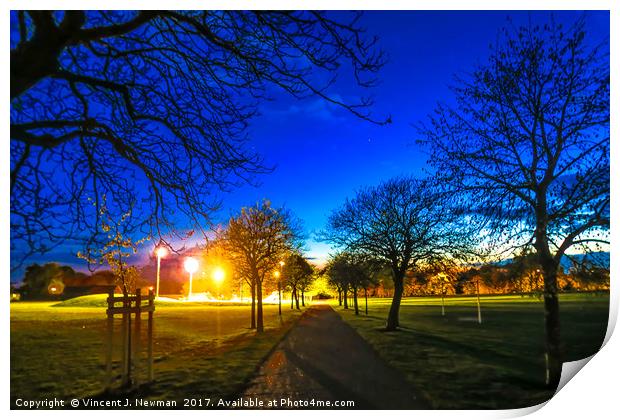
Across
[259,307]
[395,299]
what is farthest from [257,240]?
[395,299]

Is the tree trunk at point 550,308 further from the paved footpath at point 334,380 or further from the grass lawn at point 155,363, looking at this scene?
the grass lawn at point 155,363

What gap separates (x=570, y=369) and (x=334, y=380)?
4.65 metres

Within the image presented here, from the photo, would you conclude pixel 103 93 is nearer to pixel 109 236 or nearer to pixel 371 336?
pixel 109 236

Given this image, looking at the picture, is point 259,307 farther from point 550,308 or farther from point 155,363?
point 550,308

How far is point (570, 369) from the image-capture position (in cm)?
731

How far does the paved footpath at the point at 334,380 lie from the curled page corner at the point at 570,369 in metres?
2.89

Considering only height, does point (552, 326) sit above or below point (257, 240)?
below

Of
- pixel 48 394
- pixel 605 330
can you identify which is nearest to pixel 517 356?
pixel 605 330

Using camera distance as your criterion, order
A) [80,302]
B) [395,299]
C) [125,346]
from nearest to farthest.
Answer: [125,346] < [395,299] < [80,302]

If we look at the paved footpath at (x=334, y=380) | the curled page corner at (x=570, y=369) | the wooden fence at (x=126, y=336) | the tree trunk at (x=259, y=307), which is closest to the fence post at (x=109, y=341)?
the wooden fence at (x=126, y=336)

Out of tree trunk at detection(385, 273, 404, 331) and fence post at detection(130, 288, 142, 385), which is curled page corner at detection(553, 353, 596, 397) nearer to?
fence post at detection(130, 288, 142, 385)

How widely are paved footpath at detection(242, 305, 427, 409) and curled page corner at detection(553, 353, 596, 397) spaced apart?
9.48 feet

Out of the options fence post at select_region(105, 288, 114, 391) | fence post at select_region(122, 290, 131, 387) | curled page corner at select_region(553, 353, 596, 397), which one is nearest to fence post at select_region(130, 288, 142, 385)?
fence post at select_region(122, 290, 131, 387)

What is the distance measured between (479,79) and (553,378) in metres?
6.21
